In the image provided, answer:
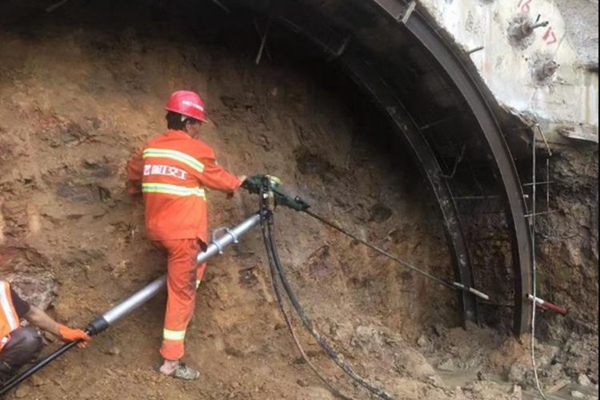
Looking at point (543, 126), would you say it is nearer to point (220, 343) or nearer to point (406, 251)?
point (406, 251)

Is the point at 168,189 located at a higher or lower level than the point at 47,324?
higher

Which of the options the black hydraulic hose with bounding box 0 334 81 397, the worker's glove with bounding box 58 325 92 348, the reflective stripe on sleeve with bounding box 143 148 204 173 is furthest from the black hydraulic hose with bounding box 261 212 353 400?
the black hydraulic hose with bounding box 0 334 81 397

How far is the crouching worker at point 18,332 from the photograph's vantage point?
300cm

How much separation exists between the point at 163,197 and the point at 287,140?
2089 millimetres

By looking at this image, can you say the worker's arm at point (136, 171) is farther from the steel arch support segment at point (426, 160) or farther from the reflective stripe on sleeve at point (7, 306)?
the steel arch support segment at point (426, 160)

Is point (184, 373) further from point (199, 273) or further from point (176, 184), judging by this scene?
point (176, 184)

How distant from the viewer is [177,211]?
12.0ft

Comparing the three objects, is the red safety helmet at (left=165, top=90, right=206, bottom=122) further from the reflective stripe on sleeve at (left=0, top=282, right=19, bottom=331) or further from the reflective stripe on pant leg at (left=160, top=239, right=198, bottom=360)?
the reflective stripe on sleeve at (left=0, top=282, right=19, bottom=331)

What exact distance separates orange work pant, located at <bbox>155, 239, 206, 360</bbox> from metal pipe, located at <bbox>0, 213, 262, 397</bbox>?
0.13 meters

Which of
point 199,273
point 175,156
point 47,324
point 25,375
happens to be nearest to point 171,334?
point 199,273

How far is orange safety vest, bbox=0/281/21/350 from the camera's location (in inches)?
117

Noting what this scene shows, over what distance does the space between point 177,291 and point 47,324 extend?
2.61ft

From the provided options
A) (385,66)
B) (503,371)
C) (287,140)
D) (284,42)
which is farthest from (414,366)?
(284,42)

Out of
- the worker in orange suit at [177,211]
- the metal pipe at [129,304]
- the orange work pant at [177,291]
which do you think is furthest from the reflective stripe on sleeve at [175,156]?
the metal pipe at [129,304]
